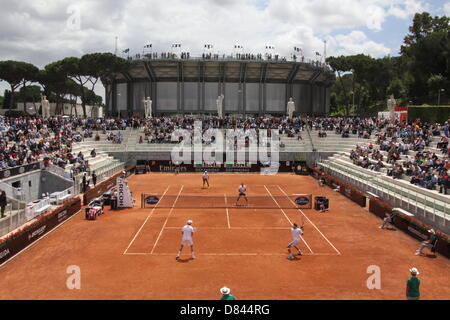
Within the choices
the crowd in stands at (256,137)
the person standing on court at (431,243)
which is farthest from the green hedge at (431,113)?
the person standing on court at (431,243)

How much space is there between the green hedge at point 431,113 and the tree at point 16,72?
67.8m

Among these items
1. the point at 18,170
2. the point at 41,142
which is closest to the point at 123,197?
the point at 18,170

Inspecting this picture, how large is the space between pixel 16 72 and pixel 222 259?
74.1 metres

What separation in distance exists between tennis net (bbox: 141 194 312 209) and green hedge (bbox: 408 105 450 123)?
28.4 metres

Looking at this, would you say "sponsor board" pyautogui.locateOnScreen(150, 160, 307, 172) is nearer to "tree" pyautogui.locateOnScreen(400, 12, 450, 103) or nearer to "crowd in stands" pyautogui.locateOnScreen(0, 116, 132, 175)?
"crowd in stands" pyautogui.locateOnScreen(0, 116, 132, 175)

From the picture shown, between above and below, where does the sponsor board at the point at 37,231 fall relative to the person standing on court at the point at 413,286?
below

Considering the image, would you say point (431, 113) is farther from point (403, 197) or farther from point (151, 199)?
point (151, 199)

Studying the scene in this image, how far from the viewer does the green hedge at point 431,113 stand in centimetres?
4788

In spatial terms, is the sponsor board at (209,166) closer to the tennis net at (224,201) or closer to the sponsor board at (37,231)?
the tennis net at (224,201)

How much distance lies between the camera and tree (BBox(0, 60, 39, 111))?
245 ft

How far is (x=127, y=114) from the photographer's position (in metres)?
83.7

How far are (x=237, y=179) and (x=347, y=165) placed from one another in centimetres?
1128

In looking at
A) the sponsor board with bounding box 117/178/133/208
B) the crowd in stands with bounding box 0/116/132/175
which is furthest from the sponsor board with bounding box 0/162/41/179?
the sponsor board with bounding box 117/178/133/208
